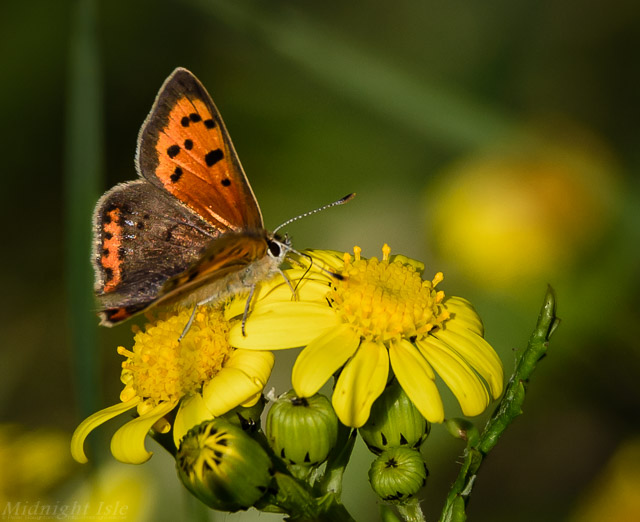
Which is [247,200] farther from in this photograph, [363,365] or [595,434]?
[595,434]

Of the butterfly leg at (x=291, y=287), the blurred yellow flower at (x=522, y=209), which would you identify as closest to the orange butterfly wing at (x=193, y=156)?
the butterfly leg at (x=291, y=287)

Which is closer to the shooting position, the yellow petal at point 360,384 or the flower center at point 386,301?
the yellow petal at point 360,384

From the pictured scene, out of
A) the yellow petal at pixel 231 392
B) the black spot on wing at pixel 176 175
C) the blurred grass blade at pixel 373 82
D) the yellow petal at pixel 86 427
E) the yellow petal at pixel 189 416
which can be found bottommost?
the yellow petal at pixel 86 427

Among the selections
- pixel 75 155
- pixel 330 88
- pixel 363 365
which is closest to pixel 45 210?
pixel 75 155

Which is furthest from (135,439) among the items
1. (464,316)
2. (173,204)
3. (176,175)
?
(464,316)

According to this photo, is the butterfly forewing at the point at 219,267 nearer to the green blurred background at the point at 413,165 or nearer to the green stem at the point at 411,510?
the green stem at the point at 411,510

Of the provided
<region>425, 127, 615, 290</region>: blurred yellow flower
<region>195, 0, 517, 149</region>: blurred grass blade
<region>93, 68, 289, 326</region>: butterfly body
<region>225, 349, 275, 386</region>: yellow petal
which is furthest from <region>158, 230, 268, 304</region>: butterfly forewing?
<region>425, 127, 615, 290</region>: blurred yellow flower
